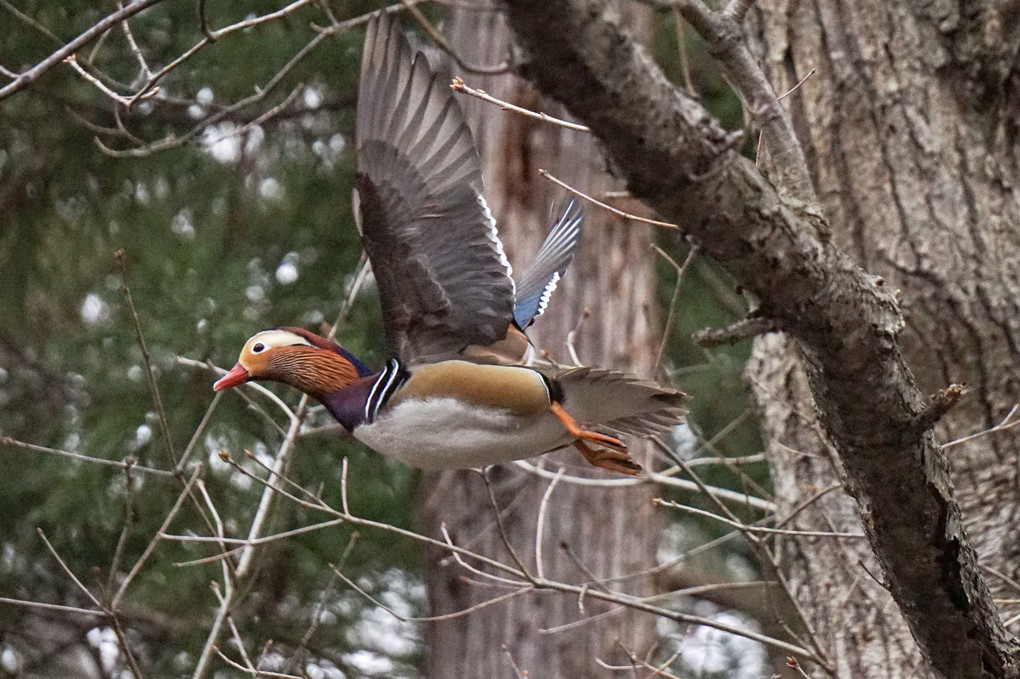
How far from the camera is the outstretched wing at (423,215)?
244 centimetres

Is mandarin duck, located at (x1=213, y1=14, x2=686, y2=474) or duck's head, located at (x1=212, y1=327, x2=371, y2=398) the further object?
duck's head, located at (x1=212, y1=327, x2=371, y2=398)

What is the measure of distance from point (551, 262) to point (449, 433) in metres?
0.83

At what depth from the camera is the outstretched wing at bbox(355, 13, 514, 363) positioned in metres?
2.44

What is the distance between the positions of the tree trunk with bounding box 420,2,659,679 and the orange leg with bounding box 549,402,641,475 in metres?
1.53

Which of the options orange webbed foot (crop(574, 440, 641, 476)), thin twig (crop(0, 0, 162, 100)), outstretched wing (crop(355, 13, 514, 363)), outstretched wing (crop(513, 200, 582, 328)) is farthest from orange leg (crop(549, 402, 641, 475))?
thin twig (crop(0, 0, 162, 100))

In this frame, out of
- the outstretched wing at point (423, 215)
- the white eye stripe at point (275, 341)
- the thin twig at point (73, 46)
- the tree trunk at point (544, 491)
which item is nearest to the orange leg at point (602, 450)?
the outstretched wing at point (423, 215)

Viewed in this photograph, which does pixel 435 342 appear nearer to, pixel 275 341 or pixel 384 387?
pixel 384 387

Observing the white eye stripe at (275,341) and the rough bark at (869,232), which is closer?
the rough bark at (869,232)

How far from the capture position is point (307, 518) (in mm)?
4809

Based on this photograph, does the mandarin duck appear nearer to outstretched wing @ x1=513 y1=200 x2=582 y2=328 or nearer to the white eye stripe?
the white eye stripe

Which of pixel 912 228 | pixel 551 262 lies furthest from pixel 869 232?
pixel 551 262

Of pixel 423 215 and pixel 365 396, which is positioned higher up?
pixel 423 215

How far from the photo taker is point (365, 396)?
2.73m

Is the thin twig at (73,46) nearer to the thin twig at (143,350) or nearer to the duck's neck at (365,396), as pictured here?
the thin twig at (143,350)
